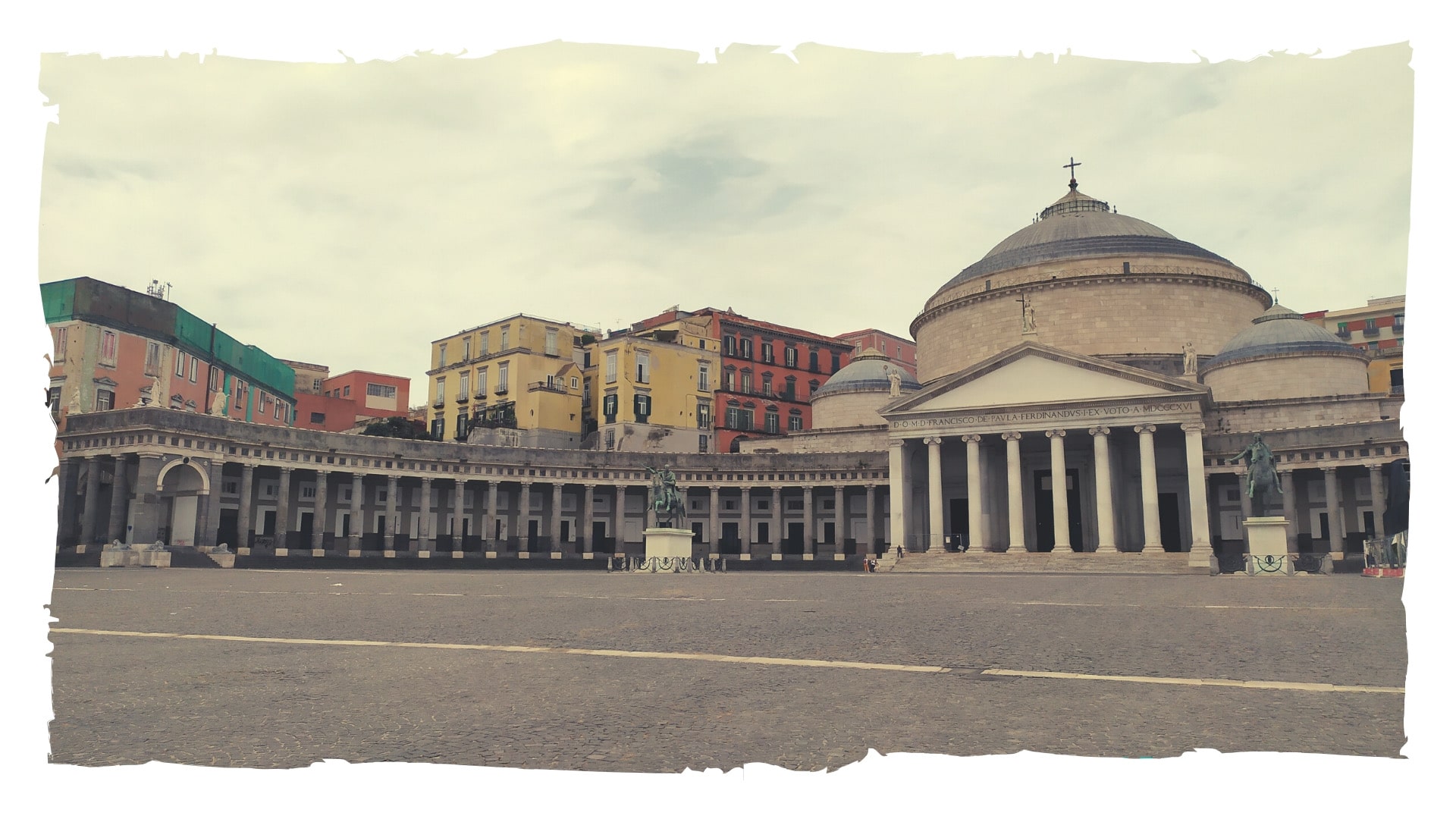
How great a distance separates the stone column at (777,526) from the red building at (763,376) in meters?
13.4

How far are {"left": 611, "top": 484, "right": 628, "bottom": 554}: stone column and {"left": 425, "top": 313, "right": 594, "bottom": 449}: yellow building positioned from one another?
1126 cm

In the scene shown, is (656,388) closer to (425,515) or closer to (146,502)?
A: (425,515)

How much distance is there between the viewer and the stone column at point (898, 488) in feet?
170

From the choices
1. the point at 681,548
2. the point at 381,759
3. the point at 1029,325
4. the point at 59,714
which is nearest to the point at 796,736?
the point at 381,759

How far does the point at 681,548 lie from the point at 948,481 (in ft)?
70.4

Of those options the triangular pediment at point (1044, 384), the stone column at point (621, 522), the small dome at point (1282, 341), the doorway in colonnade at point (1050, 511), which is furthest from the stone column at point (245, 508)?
the small dome at point (1282, 341)

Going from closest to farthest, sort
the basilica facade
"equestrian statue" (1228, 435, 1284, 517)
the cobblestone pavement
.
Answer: the cobblestone pavement, "equestrian statue" (1228, 435, 1284, 517), the basilica facade

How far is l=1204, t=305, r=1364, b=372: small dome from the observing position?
52156mm

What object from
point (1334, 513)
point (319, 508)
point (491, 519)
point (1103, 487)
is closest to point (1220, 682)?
point (1103, 487)

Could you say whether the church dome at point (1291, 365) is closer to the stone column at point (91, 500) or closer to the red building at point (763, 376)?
the red building at point (763, 376)

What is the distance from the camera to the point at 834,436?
2650 inches

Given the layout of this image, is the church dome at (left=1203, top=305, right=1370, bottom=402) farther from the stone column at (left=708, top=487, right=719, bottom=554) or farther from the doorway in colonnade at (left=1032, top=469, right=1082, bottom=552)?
the stone column at (left=708, top=487, right=719, bottom=554)

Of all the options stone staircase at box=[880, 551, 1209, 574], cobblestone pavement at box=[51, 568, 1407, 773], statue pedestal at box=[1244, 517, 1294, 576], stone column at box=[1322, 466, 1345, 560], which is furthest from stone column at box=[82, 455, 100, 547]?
stone column at box=[1322, 466, 1345, 560]

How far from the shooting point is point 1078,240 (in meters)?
60.3
